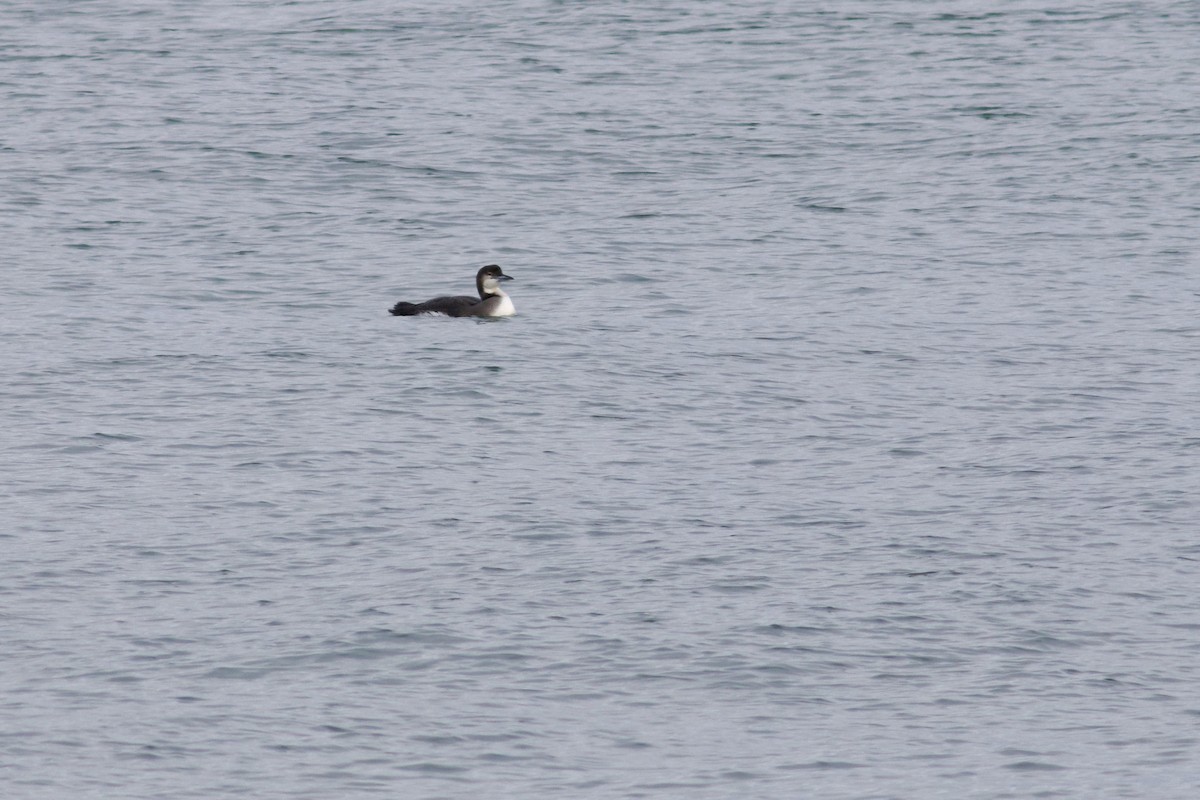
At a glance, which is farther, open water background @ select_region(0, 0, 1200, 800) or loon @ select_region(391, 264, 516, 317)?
loon @ select_region(391, 264, 516, 317)

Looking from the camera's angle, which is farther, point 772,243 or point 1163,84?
point 1163,84

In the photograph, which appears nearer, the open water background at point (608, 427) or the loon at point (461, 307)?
the open water background at point (608, 427)

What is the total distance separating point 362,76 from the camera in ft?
151

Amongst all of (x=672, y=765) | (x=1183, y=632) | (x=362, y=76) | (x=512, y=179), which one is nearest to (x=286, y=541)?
(x=672, y=765)

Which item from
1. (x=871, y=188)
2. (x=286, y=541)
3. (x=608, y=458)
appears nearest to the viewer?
(x=286, y=541)

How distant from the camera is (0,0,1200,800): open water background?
53.4 ft

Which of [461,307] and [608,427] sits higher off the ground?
[461,307]

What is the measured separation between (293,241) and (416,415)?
9.53 metres

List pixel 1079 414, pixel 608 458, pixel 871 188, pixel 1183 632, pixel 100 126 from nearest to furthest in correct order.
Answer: pixel 1183 632, pixel 608 458, pixel 1079 414, pixel 871 188, pixel 100 126

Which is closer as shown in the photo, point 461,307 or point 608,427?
point 608,427

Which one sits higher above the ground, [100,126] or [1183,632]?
[100,126]

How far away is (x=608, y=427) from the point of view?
24.2 m

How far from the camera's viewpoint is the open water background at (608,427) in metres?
16.3

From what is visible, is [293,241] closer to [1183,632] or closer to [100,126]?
[100,126]
